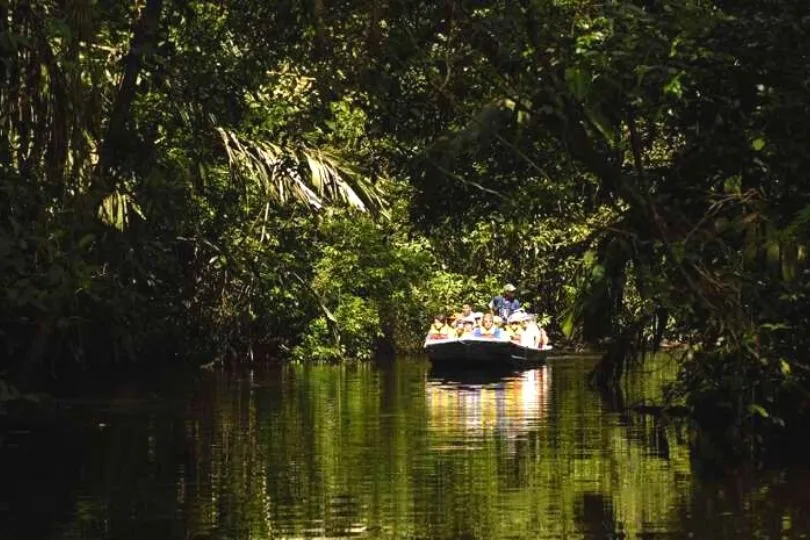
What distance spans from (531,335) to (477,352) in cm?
223

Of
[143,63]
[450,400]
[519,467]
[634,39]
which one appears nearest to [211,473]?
[519,467]

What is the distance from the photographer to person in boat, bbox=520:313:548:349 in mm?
35531

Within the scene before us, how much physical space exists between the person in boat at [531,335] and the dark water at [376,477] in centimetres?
1494

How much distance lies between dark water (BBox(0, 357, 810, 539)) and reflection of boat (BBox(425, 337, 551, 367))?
13.2 m

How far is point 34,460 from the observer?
13734 mm

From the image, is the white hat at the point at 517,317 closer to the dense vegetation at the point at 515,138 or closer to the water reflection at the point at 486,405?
the water reflection at the point at 486,405

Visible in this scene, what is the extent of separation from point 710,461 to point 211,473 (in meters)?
3.86

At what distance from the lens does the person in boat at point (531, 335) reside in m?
35.5

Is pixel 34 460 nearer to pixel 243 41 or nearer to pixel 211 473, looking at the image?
pixel 211 473

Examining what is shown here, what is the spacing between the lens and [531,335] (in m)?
36.2

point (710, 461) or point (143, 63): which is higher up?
point (143, 63)

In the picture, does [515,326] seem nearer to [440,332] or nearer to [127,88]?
[440,332]

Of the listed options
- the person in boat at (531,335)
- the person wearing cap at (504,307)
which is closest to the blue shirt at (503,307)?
the person wearing cap at (504,307)

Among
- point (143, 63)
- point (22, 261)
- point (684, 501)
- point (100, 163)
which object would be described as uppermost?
point (143, 63)
